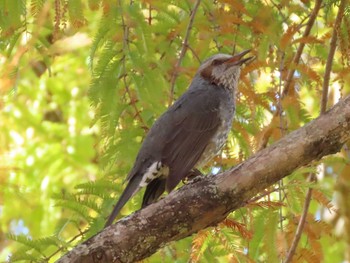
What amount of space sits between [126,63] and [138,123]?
1.68ft

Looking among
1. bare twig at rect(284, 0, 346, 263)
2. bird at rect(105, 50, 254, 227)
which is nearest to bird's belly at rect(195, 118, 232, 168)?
bird at rect(105, 50, 254, 227)

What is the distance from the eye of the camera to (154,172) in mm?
4770

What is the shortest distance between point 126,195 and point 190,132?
990 mm

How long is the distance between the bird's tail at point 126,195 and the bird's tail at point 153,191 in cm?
17

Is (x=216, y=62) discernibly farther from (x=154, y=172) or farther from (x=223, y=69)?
(x=154, y=172)

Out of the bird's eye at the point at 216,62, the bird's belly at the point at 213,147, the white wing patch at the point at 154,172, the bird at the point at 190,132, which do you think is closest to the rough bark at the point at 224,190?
the bird at the point at 190,132

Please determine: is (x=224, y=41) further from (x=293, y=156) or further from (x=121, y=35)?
(x=293, y=156)

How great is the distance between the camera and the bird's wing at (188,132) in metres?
4.87

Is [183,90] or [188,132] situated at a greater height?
[183,90]

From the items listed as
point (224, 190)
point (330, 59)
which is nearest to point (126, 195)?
point (224, 190)

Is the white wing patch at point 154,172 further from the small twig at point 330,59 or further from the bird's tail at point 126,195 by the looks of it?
the small twig at point 330,59

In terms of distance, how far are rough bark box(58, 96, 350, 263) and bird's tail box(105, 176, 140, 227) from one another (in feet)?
1.79

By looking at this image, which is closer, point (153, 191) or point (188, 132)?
point (153, 191)

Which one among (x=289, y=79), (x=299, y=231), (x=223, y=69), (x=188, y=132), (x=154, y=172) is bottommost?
(x=299, y=231)
